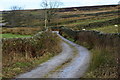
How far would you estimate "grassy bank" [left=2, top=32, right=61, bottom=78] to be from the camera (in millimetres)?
10753

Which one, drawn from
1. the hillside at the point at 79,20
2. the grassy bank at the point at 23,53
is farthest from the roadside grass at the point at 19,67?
the hillside at the point at 79,20

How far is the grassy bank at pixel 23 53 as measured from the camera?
35.3 feet

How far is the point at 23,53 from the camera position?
14.1 m

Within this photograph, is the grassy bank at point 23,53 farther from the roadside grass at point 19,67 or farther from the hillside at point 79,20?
the hillside at point 79,20

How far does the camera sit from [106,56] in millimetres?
9898

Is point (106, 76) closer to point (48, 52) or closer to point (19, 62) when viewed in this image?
point (19, 62)

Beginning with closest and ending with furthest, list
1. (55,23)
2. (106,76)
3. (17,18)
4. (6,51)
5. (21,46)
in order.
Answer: (106,76) < (6,51) < (21,46) < (17,18) < (55,23)

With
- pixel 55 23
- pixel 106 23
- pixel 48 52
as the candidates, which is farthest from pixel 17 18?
pixel 48 52

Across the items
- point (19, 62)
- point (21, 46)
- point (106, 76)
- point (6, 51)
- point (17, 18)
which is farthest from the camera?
point (17, 18)

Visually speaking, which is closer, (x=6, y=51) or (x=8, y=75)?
(x=8, y=75)

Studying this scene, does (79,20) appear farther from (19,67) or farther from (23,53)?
(19,67)

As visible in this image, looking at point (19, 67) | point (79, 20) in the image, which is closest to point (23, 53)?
point (19, 67)

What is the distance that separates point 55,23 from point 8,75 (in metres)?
70.4

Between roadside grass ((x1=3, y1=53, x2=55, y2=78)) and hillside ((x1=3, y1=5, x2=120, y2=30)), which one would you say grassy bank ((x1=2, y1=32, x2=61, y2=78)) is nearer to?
roadside grass ((x1=3, y1=53, x2=55, y2=78))
